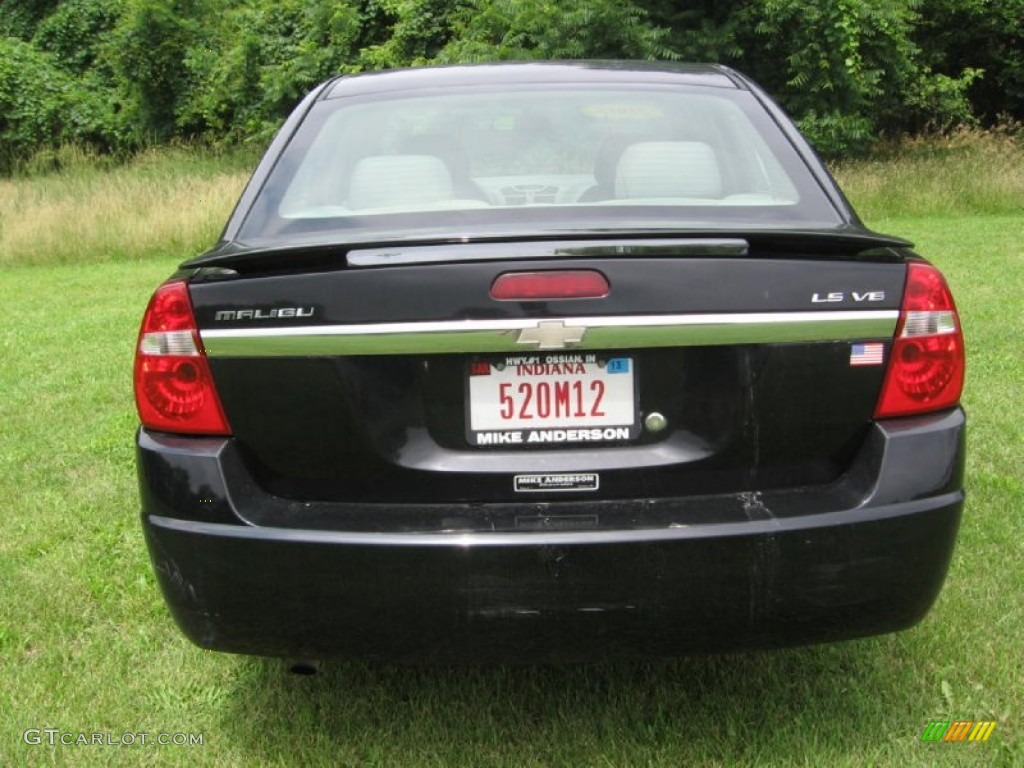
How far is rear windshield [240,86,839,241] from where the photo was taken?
92.9 inches

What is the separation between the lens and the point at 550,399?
199 cm

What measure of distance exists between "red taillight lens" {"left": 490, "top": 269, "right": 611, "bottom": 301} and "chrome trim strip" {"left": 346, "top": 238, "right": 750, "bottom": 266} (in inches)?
1.5

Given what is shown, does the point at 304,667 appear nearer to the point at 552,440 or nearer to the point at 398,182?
the point at 552,440

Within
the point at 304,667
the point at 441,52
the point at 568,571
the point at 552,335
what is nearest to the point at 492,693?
the point at 304,667

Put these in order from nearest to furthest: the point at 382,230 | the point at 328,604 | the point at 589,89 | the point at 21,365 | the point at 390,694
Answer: the point at 328,604 < the point at 382,230 < the point at 390,694 < the point at 589,89 < the point at 21,365

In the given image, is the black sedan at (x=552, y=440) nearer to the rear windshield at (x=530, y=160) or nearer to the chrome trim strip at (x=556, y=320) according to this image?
the chrome trim strip at (x=556, y=320)

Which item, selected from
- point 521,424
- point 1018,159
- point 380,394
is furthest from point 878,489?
point 1018,159

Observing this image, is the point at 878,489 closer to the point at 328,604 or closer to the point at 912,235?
the point at 328,604

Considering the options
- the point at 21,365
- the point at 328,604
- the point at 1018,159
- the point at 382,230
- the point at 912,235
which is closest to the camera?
the point at 328,604

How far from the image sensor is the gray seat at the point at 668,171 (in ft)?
8.22

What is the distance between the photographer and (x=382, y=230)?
86.3 inches

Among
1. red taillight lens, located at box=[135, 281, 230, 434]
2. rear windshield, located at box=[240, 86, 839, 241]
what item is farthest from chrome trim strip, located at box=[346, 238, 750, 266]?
red taillight lens, located at box=[135, 281, 230, 434]

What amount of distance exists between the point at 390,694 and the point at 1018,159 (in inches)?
649

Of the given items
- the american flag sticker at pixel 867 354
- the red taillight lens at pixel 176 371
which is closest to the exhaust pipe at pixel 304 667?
the red taillight lens at pixel 176 371
